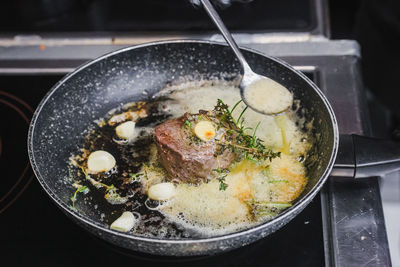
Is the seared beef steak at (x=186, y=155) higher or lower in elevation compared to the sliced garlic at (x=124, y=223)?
higher

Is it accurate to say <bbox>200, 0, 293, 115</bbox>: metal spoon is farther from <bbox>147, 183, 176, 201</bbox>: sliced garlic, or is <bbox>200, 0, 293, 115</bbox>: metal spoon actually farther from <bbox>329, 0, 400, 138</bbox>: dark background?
<bbox>329, 0, 400, 138</bbox>: dark background

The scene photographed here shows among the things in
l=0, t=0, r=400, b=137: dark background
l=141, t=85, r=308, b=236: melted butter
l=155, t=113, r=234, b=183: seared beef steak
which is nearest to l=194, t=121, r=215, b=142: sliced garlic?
l=155, t=113, r=234, b=183: seared beef steak

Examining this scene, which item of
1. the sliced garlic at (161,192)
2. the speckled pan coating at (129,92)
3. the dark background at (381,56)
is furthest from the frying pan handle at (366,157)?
the dark background at (381,56)

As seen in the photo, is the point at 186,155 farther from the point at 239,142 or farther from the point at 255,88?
the point at 255,88

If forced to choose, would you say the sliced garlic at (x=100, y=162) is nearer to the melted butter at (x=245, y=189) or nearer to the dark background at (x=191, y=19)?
the melted butter at (x=245, y=189)

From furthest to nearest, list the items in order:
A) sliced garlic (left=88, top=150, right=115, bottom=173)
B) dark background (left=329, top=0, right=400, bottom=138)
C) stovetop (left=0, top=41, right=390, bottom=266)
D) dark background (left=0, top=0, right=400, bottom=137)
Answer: dark background (left=329, top=0, right=400, bottom=138) → dark background (left=0, top=0, right=400, bottom=137) → sliced garlic (left=88, top=150, right=115, bottom=173) → stovetop (left=0, top=41, right=390, bottom=266)

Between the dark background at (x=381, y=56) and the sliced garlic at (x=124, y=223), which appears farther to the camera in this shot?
the dark background at (x=381, y=56)
